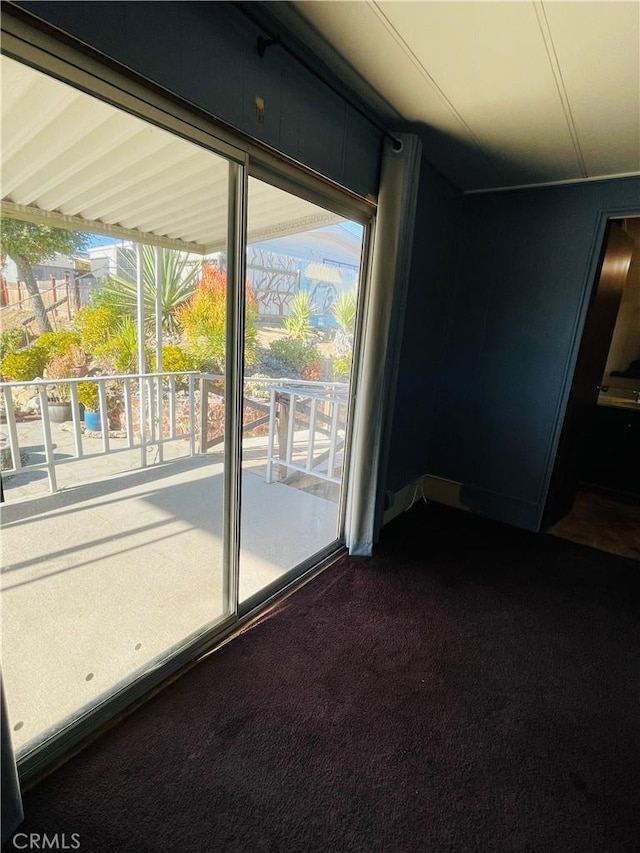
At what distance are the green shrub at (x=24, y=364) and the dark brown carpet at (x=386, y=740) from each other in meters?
2.42

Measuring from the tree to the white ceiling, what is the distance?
212 cm

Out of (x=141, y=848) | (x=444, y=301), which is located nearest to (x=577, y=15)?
(x=444, y=301)

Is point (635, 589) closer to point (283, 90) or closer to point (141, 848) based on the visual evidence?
point (141, 848)

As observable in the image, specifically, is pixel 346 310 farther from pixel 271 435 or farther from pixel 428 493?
pixel 428 493

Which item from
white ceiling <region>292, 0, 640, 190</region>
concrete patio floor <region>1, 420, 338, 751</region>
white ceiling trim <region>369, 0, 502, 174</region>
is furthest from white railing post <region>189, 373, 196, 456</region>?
white ceiling trim <region>369, 0, 502, 174</region>

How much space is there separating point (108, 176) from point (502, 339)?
8.77 ft

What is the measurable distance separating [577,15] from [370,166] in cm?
96

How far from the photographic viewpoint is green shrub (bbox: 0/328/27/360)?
2.55 metres

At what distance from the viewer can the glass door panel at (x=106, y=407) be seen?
66.2 inches

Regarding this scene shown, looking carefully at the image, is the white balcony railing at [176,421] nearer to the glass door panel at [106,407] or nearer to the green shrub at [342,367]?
the glass door panel at [106,407]

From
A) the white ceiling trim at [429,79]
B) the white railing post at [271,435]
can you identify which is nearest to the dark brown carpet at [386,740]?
the white railing post at [271,435]

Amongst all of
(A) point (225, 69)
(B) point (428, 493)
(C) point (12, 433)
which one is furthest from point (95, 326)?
(B) point (428, 493)

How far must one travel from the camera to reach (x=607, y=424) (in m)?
3.53

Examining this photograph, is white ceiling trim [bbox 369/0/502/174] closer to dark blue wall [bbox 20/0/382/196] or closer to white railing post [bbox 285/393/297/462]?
dark blue wall [bbox 20/0/382/196]
